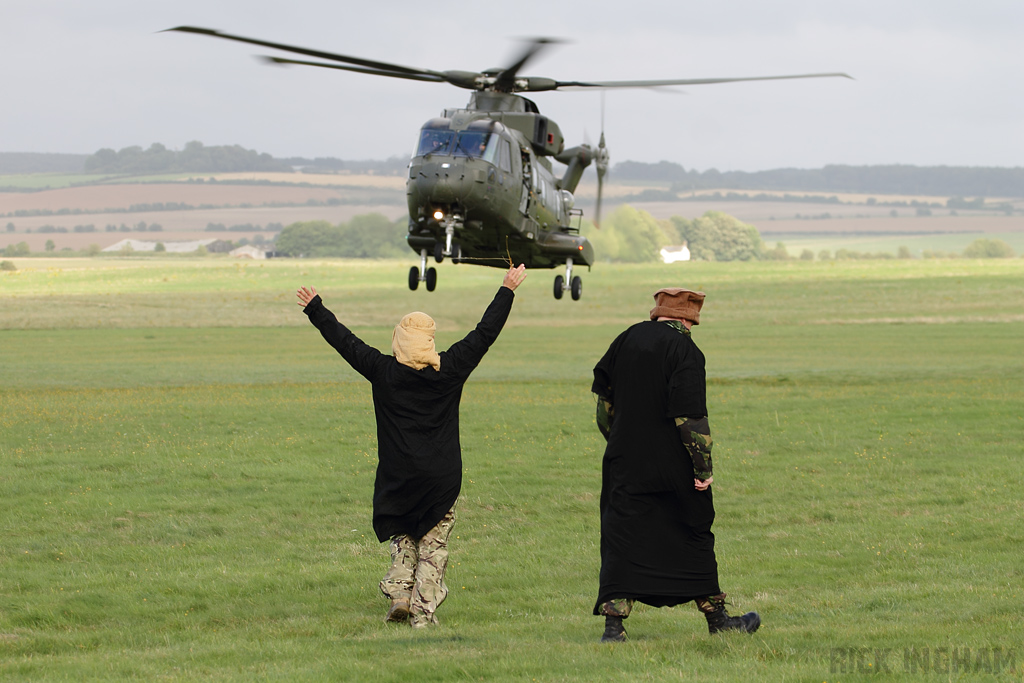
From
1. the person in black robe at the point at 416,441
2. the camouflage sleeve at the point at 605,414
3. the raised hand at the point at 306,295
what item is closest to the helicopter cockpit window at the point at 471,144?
the raised hand at the point at 306,295

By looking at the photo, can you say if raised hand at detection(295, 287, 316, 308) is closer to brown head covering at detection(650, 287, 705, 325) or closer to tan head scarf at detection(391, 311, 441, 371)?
tan head scarf at detection(391, 311, 441, 371)

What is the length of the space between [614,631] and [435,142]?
17.7 metres

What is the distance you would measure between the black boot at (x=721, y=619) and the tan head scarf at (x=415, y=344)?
2.42m

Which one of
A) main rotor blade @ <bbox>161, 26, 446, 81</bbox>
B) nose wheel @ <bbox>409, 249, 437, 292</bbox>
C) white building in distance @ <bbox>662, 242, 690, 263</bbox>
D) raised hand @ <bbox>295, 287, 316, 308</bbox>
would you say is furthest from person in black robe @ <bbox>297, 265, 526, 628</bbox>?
white building in distance @ <bbox>662, 242, 690, 263</bbox>

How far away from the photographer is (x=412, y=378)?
756 cm

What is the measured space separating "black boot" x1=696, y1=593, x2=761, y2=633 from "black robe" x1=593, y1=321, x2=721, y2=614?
102 millimetres

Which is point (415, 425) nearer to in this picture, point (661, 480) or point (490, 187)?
point (661, 480)

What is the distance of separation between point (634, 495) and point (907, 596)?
2.92 metres

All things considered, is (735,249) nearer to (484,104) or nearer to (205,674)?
(484,104)

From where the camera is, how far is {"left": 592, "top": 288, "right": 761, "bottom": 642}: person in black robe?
22.9ft

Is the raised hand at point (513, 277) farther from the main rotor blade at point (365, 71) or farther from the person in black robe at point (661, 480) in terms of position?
the main rotor blade at point (365, 71)

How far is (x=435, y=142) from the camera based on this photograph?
23.5 meters

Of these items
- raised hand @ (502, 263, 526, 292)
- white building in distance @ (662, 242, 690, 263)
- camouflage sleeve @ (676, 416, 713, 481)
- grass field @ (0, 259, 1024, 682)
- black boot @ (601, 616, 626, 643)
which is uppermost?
raised hand @ (502, 263, 526, 292)

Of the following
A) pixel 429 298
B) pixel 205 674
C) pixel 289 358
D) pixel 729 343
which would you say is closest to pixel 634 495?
pixel 205 674
